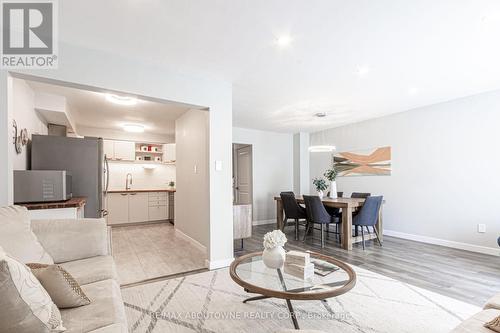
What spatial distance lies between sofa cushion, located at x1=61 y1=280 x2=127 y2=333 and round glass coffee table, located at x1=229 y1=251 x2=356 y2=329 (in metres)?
0.77

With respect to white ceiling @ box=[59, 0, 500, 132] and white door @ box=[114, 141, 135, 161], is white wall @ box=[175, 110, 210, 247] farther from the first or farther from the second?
white door @ box=[114, 141, 135, 161]

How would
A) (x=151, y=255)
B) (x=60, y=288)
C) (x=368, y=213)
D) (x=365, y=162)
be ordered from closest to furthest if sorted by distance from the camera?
(x=60, y=288) → (x=151, y=255) → (x=368, y=213) → (x=365, y=162)

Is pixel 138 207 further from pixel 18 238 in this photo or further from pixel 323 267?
pixel 323 267

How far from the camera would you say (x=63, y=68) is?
2359mm

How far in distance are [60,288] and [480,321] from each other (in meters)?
2.09

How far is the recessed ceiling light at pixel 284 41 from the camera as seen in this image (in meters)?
2.28

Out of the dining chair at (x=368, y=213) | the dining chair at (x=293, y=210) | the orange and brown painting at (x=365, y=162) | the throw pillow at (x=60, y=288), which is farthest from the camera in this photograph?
the orange and brown painting at (x=365, y=162)

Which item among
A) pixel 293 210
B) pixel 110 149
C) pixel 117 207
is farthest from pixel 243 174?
pixel 110 149

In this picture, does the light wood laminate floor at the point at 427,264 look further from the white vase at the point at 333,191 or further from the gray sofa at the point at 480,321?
the gray sofa at the point at 480,321

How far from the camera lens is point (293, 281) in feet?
6.03

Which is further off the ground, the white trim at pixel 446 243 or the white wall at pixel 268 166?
the white wall at pixel 268 166

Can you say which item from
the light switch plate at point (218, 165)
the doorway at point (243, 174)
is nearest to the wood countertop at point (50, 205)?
the light switch plate at point (218, 165)

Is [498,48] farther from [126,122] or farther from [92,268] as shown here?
[126,122]

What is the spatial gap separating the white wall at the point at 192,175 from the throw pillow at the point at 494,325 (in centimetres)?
265
